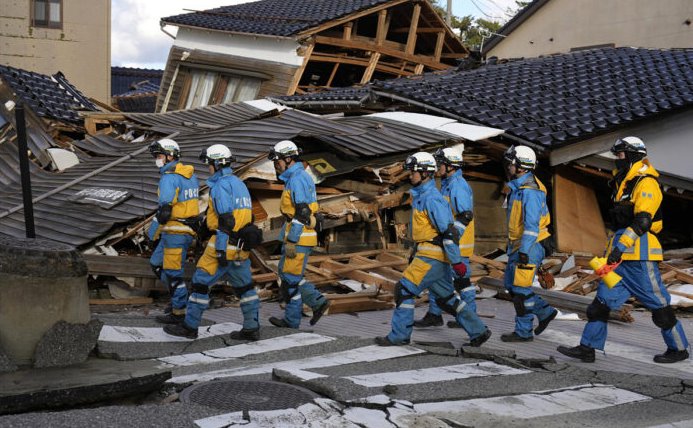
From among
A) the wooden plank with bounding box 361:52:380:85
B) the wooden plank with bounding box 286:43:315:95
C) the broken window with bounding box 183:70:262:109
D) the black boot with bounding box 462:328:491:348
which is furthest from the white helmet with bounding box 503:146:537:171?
the broken window with bounding box 183:70:262:109

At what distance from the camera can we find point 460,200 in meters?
9.62

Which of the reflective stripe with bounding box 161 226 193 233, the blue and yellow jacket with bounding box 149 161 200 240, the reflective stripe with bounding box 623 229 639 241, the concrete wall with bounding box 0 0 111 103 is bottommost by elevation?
the reflective stripe with bounding box 161 226 193 233

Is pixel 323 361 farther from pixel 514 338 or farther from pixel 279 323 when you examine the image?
pixel 514 338

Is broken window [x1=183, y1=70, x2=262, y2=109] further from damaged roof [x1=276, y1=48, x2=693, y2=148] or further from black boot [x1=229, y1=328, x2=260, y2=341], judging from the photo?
black boot [x1=229, y1=328, x2=260, y2=341]

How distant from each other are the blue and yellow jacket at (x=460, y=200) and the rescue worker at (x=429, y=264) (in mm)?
864

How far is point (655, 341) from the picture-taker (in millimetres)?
9539

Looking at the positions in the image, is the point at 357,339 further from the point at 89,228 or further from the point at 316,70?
the point at 316,70

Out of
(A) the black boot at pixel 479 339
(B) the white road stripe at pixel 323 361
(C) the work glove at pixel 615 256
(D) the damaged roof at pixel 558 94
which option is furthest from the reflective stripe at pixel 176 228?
(D) the damaged roof at pixel 558 94

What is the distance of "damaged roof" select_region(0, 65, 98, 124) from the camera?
16.6 m

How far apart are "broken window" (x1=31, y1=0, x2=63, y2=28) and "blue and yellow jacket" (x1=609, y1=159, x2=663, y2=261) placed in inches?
920

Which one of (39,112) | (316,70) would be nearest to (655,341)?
(39,112)

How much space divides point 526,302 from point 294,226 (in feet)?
8.40

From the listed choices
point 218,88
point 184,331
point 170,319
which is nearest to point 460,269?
point 184,331

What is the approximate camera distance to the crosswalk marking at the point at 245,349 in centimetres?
798
